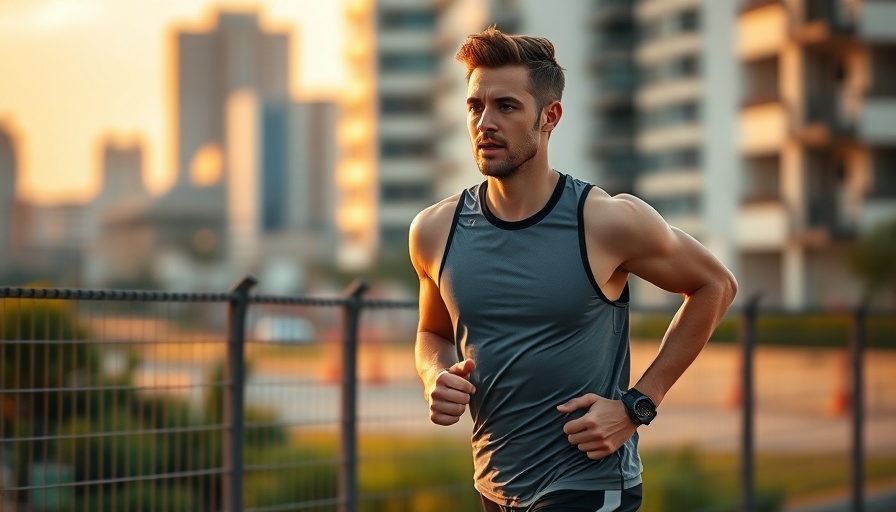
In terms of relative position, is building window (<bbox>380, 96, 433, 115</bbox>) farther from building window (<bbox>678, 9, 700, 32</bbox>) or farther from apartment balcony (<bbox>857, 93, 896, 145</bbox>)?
apartment balcony (<bbox>857, 93, 896, 145</bbox>)

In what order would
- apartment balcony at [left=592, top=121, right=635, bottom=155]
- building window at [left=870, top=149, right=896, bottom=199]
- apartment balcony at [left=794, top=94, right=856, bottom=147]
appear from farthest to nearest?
apartment balcony at [left=592, top=121, right=635, bottom=155] → building window at [left=870, top=149, right=896, bottom=199] → apartment balcony at [left=794, top=94, right=856, bottom=147]

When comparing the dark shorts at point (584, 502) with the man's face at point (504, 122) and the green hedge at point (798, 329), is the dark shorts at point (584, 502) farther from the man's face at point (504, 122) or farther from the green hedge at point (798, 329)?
the green hedge at point (798, 329)

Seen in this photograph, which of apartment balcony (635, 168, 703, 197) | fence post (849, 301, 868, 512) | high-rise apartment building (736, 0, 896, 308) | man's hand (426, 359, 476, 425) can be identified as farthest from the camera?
apartment balcony (635, 168, 703, 197)

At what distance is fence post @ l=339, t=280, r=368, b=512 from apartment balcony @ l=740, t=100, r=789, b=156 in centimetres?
4602

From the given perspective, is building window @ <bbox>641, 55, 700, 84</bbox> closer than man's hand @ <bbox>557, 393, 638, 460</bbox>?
No

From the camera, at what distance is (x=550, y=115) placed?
384 cm

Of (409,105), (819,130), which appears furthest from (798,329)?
(409,105)

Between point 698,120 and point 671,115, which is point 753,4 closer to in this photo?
point 698,120

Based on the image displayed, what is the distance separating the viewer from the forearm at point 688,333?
157 inches

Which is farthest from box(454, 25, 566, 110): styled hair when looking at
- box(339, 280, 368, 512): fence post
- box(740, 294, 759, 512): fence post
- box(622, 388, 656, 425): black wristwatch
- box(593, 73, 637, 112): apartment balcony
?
box(593, 73, 637, 112): apartment balcony

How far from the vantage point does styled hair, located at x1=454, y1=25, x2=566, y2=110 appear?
3711 millimetres

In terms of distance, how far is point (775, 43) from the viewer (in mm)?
52375

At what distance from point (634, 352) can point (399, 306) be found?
2.20 meters

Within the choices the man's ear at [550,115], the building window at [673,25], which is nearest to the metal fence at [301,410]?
the man's ear at [550,115]
